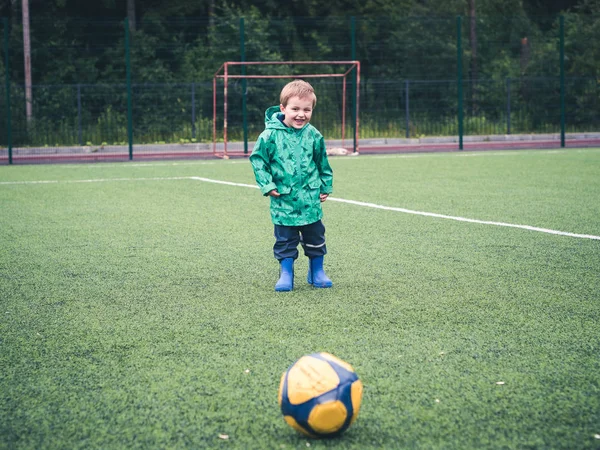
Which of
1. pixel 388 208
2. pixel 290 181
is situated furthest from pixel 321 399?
pixel 388 208

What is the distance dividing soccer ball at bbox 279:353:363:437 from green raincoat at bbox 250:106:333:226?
6.67 feet

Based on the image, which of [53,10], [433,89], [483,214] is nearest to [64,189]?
[483,214]

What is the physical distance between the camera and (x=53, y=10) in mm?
29688

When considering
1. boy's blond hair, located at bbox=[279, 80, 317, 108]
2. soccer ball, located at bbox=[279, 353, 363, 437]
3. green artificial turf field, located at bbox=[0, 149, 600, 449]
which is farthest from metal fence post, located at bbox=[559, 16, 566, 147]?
soccer ball, located at bbox=[279, 353, 363, 437]

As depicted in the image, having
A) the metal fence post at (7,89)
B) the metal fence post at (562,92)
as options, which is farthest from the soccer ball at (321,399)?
the metal fence post at (562,92)

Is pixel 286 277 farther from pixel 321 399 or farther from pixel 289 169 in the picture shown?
pixel 321 399

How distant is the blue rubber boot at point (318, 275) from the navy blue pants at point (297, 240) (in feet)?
0.11

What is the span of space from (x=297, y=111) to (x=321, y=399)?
2.25 metres

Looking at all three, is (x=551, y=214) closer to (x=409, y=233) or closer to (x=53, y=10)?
(x=409, y=233)

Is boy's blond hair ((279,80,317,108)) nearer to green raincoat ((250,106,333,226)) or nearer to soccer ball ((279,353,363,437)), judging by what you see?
green raincoat ((250,106,333,226))

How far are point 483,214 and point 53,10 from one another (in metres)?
26.2

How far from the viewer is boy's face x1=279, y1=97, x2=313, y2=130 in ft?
13.7

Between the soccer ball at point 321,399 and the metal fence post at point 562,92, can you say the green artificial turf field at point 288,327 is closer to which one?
the soccer ball at point 321,399

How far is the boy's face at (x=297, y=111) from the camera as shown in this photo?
164 inches
